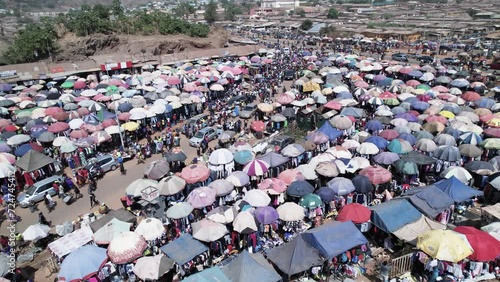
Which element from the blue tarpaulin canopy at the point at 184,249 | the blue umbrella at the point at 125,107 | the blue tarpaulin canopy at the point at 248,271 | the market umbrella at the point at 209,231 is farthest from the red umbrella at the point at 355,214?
the blue umbrella at the point at 125,107

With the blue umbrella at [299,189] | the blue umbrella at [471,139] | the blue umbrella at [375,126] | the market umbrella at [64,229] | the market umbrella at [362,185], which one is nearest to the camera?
the market umbrella at [64,229]

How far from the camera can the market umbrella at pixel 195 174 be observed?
15.1 meters

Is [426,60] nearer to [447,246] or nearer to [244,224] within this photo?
[447,246]

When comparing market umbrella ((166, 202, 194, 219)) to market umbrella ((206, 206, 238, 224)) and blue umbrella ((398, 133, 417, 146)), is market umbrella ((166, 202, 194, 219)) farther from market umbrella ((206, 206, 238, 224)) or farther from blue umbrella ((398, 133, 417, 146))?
blue umbrella ((398, 133, 417, 146))

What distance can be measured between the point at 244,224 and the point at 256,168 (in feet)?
13.4

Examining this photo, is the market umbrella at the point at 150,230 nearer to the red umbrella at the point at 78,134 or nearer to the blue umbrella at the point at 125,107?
the red umbrella at the point at 78,134

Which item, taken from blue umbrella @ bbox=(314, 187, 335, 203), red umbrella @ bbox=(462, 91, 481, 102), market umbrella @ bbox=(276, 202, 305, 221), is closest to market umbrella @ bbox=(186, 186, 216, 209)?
market umbrella @ bbox=(276, 202, 305, 221)

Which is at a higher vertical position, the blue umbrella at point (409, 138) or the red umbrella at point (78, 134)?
the red umbrella at point (78, 134)

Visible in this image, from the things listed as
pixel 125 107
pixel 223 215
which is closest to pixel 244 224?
pixel 223 215

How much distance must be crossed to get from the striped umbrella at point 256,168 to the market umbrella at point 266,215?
3169mm

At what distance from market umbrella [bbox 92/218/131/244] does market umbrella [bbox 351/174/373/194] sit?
8.67m

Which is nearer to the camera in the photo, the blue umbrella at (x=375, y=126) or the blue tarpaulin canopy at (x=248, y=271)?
the blue tarpaulin canopy at (x=248, y=271)

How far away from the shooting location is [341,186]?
536 inches

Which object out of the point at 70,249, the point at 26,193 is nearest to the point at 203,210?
the point at 70,249
